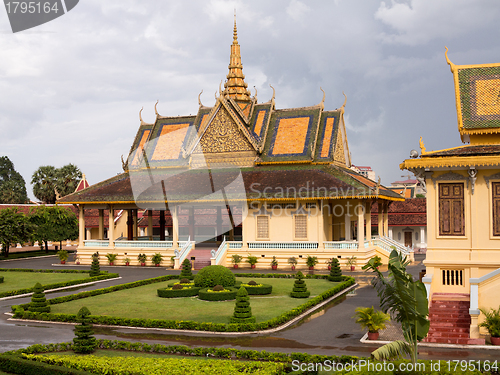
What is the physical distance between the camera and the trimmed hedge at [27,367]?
1096 centimetres

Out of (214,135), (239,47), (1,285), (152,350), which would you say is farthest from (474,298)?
(239,47)

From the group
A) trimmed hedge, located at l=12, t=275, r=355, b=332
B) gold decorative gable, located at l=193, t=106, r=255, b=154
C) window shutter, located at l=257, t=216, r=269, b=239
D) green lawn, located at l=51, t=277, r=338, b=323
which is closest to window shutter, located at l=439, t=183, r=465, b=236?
trimmed hedge, located at l=12, t=275, r=355, b=332

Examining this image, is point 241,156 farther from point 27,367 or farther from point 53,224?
point 27,367

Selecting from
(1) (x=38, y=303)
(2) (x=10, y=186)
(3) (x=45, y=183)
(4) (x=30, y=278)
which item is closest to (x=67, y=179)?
(3) (x=45, y=183)

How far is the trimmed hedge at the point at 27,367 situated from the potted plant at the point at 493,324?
32.5 feet

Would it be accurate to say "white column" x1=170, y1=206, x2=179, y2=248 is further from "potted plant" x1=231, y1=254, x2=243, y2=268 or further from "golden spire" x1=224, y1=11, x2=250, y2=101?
"golden spire" x1=224, y1=11, x2=250, y2=101

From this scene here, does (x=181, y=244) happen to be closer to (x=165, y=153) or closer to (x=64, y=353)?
(x=165, y=153)

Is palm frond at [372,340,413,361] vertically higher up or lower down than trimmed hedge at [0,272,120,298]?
higher up

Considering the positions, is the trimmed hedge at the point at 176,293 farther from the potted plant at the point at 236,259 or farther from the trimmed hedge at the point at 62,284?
the potted plant at the point at 236,259

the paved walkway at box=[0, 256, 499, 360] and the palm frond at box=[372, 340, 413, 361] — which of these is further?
the paved walkway at box=[0, 256, 499, 360]

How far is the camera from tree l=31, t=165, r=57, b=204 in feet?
185

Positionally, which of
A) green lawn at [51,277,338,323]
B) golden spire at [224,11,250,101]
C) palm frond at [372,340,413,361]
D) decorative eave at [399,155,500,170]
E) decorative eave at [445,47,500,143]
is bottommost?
green lawn at [51,277,338,323]

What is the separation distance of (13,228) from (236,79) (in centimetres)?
2058

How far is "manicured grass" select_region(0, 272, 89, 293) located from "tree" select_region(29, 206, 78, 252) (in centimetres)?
1124
